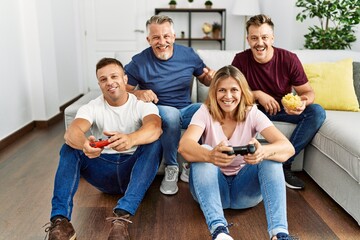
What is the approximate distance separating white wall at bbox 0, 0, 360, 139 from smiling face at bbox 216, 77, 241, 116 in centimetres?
229

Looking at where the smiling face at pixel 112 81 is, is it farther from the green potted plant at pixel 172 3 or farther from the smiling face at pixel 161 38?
the green potted plant at pixel 172 3

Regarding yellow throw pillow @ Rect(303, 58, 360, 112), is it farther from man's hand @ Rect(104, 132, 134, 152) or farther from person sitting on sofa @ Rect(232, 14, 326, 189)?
man's hand @ Rect(104, 132, 134, 152)

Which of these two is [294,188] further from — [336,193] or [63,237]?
[63,237]

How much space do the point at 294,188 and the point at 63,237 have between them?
58.6 inches

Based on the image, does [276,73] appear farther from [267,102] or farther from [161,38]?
[161,38]

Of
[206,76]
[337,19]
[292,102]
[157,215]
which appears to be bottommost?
[157,215]

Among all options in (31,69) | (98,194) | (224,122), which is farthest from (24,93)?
(224,122)

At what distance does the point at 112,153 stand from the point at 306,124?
4.16 ft

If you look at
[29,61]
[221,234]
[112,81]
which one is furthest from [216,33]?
[221,234]

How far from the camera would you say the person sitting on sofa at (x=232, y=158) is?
1.72m

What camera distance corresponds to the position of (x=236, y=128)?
195 centimetres

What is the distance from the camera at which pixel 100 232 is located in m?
2.00

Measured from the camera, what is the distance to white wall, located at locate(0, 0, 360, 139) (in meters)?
3.52

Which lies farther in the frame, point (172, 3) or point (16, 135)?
point (172, 3)
